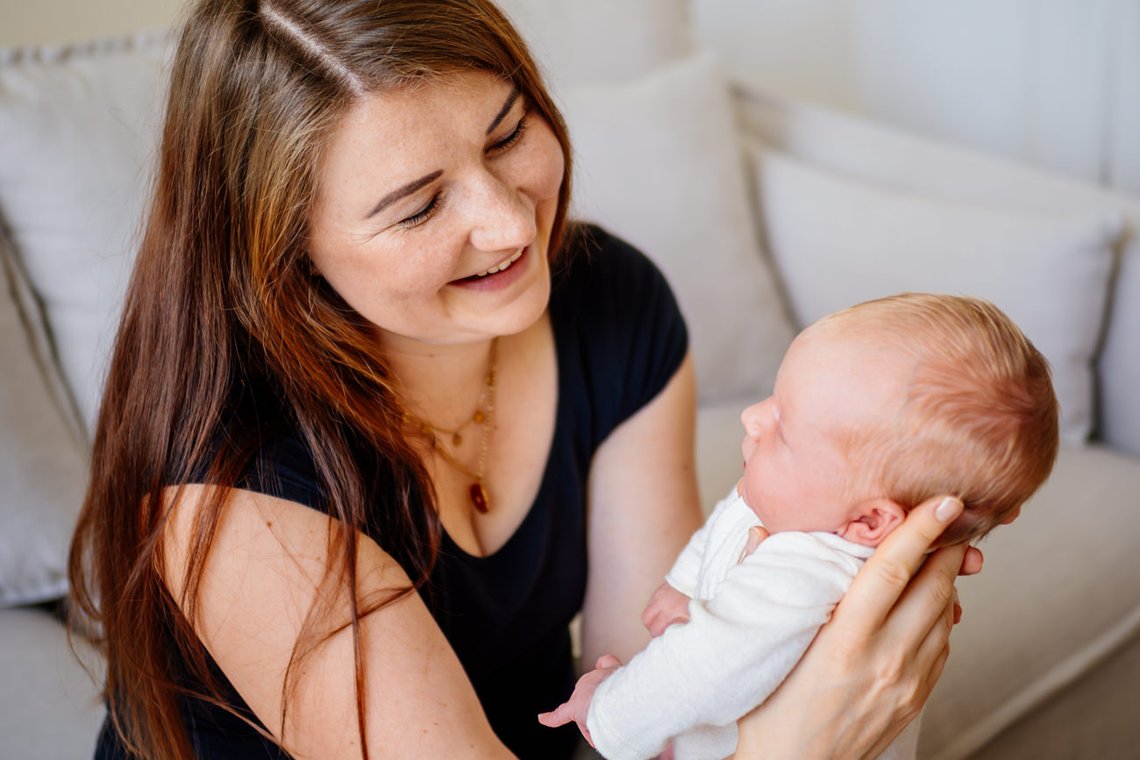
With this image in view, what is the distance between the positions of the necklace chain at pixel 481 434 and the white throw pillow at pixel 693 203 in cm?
64

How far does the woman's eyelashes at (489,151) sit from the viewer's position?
998 millimetres

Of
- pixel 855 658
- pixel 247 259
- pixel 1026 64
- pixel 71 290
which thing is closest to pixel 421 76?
pixel 247 259

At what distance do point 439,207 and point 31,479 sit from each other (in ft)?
2.72

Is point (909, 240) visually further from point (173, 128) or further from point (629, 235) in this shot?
point (173, 128)

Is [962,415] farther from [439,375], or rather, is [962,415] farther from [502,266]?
[439,375]

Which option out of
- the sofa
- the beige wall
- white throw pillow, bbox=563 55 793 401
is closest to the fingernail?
the sofa

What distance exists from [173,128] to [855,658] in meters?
0.80

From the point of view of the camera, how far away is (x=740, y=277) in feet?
6.57

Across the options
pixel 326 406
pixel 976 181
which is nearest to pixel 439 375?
pixel 326 406

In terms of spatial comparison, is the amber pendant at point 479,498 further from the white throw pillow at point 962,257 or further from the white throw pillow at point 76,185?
the white throw pillow at point 962,257

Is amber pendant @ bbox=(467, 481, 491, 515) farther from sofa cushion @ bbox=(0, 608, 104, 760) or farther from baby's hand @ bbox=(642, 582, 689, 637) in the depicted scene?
sofa cushion @ bbox=(0, 608, 104, 760)

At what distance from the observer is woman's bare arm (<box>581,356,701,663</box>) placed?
1.33 m

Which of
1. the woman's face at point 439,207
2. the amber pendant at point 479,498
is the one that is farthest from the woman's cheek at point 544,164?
the amber pendant at point 479,498

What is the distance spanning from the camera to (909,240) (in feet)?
6.07
